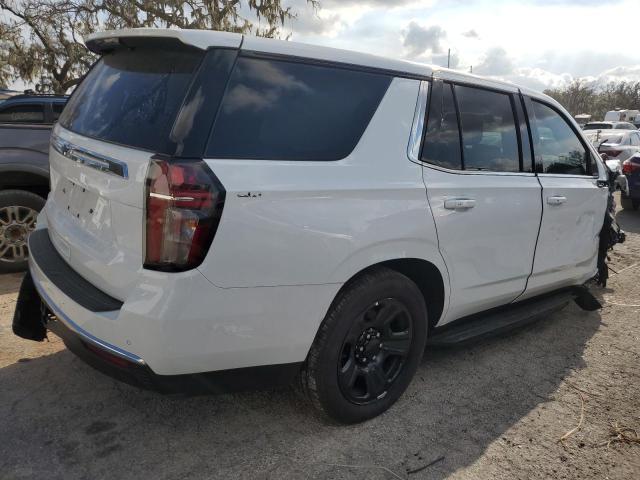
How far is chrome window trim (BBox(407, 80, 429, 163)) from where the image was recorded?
110 inches

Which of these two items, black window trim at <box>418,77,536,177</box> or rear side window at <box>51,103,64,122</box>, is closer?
black window trim at <box>418,77,536,177</box>

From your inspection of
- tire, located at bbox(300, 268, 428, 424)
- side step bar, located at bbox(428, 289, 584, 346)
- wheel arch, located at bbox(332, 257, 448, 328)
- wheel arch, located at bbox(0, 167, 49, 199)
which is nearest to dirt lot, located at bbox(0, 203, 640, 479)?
tire, located at bbox(300, 268, 428, 424)

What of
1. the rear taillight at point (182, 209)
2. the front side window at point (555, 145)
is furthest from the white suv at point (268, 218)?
the front side window at point (555, 145)

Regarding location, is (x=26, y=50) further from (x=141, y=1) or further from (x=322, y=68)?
(x=322, y=68)

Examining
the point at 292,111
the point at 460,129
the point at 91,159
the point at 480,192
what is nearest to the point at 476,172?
the point at 480,192

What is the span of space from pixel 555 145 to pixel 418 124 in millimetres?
1626

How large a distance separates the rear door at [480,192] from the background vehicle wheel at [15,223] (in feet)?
12.3

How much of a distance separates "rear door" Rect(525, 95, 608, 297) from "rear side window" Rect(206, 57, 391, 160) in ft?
5.26

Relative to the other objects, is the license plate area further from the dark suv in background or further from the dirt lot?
the dark suv in background

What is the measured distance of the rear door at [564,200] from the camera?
3707mm

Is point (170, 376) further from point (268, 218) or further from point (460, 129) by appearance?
point (460, 129)

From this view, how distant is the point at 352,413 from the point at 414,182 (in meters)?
1.22

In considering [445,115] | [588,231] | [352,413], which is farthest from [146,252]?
[588,231]

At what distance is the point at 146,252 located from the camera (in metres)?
2.14
